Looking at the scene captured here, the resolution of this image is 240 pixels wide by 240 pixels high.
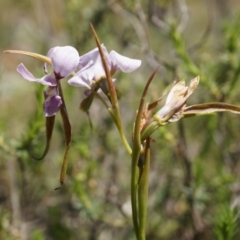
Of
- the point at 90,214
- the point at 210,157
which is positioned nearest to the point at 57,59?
the point at 90,214

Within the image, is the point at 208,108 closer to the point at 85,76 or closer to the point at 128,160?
the point at 85,76

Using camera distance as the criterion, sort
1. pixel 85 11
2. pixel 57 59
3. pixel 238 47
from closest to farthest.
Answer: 1. pixel 57 59
2. pixel 238 47
3. pixel 85 11

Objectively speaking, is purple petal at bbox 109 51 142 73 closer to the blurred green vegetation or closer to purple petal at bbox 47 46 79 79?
purple petal at bbox 47 46 79 79

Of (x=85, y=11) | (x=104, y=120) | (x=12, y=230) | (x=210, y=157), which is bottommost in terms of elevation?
(x=210, y=157)

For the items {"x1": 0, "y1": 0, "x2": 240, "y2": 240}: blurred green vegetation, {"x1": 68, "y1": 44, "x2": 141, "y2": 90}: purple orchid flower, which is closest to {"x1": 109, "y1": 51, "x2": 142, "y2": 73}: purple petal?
{"x1": 68, "y1": 44, "x2": 141, "y2": 90}: purple orchid flower

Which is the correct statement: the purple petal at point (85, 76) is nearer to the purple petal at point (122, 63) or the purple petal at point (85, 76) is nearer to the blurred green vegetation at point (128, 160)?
the purple petal at point (122, 63)

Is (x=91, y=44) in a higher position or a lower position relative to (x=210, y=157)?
higher

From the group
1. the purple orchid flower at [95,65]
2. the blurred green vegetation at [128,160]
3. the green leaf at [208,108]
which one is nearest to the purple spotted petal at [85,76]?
the purple orchid flower at [95,65]

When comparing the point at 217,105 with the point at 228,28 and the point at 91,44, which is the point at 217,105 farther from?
the point at 91,44
